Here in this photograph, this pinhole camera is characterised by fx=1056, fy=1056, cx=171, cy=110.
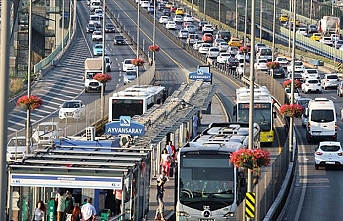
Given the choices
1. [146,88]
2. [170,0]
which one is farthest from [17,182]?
[170,0]

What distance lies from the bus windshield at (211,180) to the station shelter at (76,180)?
12.5 feet

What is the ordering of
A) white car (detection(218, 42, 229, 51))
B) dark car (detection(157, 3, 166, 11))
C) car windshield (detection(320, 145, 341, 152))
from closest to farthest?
car windshield (detection(320, 145, 341, 152)) → white car (detection(218, 42, 229, 51)) → dark car (detection(157, 3, 166, 11))

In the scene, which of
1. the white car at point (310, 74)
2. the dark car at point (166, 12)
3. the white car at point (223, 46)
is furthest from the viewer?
the dark car at point (166, 12)

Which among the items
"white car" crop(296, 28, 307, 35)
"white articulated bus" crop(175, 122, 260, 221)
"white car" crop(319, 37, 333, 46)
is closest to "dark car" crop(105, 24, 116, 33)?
"white car" crop(319, 37, 333, 46)

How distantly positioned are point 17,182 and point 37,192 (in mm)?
1126

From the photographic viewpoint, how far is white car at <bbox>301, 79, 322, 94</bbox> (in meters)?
82.2

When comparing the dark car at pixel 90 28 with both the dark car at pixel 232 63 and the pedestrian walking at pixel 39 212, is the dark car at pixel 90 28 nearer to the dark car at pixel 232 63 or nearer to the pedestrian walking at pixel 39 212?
the dark car at pixel 232 63

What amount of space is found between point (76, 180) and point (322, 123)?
3292 cm

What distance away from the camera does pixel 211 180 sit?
107 feet

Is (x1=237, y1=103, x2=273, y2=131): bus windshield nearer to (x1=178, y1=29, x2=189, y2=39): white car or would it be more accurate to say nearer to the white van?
the white van

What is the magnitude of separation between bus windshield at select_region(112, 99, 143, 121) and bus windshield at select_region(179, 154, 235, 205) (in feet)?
66.7

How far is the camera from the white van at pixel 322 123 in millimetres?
57219

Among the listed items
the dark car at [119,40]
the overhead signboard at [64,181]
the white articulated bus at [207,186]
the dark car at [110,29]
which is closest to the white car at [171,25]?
the dark car at [110,29]

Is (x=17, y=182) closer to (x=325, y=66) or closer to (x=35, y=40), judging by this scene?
(x=325, y=66)
